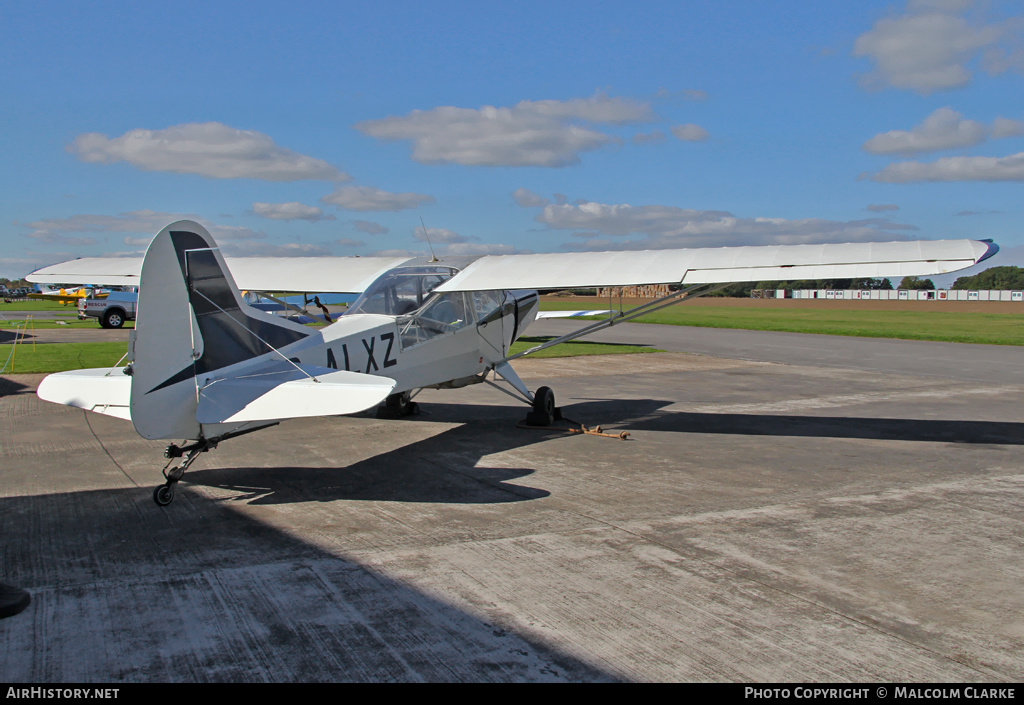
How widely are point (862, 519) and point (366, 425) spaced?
6.56 m

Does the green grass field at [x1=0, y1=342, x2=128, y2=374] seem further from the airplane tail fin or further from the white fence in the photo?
the white fence

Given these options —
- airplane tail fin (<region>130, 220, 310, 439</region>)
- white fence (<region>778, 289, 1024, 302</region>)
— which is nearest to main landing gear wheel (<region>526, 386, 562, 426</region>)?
airplane tail fin (<region>130, 220, 310, 439</region>)

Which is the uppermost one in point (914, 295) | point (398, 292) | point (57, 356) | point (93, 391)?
point (914, 295)

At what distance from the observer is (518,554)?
5180mm

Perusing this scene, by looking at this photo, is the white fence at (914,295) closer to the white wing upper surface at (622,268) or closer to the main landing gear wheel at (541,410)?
the main landing gear wheel at (541,410)

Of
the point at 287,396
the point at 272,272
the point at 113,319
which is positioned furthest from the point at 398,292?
the point at 113,319

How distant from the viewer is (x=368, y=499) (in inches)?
261

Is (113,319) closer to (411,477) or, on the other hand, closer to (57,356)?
(57,356)

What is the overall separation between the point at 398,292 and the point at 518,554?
4.48 metres

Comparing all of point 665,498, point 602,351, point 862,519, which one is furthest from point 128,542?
point 602,351

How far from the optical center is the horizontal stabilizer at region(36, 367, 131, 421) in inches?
247

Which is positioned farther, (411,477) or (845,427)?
(845,427)
